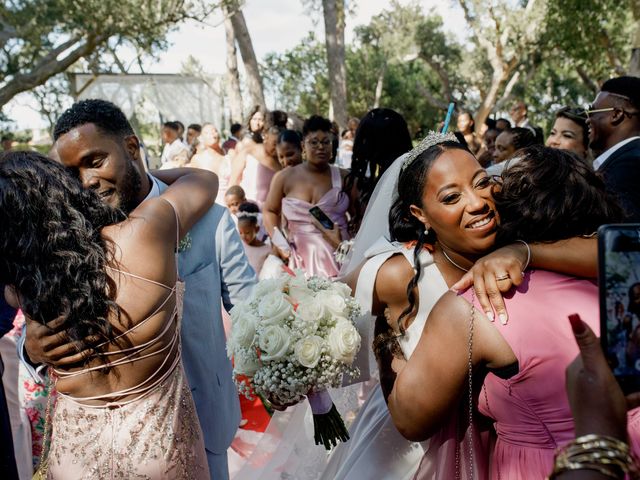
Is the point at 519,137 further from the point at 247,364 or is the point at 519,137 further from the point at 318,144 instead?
the point at 247,364

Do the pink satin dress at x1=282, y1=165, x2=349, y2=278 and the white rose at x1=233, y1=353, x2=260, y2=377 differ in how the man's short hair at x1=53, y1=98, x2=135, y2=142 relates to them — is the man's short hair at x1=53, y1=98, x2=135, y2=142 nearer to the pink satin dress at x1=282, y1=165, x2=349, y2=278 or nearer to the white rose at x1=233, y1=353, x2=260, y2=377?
the white rose at x1=233, y1=353, x2=260, y2=377

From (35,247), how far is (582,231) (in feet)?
6.10

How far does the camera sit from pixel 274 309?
8.06 ft

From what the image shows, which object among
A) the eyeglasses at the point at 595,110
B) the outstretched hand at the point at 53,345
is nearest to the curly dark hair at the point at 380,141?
the eyeglasses at the point at 595,110

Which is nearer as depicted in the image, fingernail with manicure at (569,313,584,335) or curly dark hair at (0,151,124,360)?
fingernail with manicure at (569,313,584,335)

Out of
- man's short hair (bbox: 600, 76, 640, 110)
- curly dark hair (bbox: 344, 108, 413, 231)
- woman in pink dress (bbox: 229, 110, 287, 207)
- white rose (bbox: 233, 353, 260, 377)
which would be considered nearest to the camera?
white rose (bbox: 233, 353, 260, 377)

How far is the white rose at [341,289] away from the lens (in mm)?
2578

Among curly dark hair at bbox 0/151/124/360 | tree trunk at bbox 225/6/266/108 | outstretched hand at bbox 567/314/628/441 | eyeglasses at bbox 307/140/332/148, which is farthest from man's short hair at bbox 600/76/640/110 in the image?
tree trunk at bbox 225/6/266/108

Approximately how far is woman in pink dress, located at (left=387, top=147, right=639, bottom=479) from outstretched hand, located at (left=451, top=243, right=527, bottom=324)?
2cm

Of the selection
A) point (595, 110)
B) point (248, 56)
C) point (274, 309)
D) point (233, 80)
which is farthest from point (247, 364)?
point (233, 80)

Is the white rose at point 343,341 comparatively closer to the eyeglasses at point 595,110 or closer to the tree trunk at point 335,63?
the eyeglasses at point 595,110

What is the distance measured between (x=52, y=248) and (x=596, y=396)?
165 cm

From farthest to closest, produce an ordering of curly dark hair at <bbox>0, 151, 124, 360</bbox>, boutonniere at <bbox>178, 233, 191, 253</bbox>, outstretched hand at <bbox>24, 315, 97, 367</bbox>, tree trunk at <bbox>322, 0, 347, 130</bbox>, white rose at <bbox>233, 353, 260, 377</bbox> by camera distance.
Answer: tree trunk at <bbox>322, 0, 347, 130</bbox>
boutonniere at <bbox>178, 233, 191, 253</bbox>
white rose at <bbox>233, 353, 260, 377</bbox>
outstretched hand at <bbox>24, 315, 97, 367</bbox>
curly dark hair at <bbox>0, 151, 124, 360</bbox>

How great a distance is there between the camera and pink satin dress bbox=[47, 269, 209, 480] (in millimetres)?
2150
